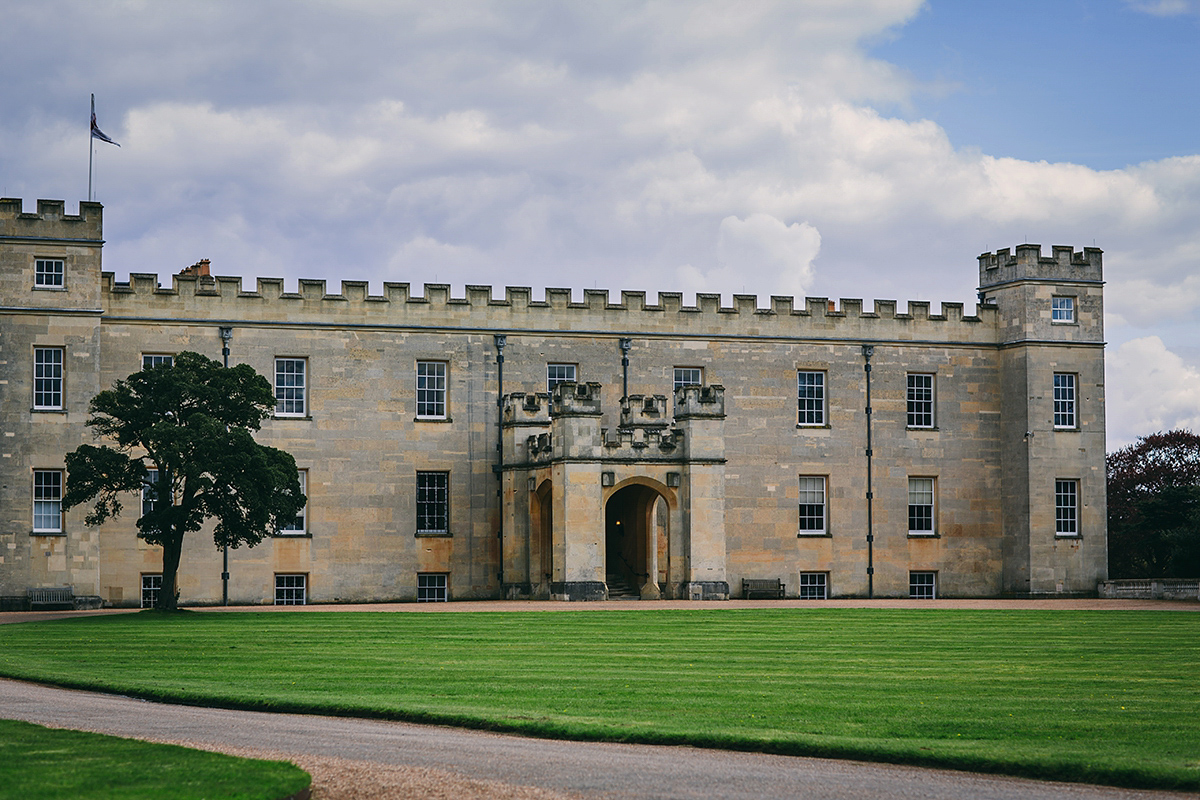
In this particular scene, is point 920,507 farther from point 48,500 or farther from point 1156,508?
point 48,500

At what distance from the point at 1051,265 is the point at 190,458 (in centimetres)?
2725

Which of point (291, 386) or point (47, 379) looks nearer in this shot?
point (47, 379)

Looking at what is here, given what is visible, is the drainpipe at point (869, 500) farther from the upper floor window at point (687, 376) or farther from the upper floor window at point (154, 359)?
the upper floor window at point (154, 359)

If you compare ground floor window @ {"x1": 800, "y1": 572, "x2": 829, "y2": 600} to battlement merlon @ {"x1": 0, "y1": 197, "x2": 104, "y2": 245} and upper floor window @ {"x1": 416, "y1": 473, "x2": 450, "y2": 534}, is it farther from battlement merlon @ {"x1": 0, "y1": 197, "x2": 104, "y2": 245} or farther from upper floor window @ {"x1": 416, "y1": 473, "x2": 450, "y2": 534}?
battlement merlon @ {"x1": 0, "y1": 197, "x2": 104, "y2": 245}

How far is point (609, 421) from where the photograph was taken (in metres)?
41.8

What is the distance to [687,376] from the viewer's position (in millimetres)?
42750

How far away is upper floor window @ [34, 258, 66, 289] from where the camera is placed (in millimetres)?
37062

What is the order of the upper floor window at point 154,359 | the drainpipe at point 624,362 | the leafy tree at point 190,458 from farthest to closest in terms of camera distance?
the drainpipe at point 624,362 → the upper floor window at point 154,359 → the leafy tree at point 190,458

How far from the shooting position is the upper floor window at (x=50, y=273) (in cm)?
3706

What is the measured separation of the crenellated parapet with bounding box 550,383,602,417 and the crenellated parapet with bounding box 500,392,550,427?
3319 millimetres

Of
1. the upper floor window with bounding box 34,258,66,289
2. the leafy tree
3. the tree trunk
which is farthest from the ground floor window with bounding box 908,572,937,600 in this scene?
the upper floor window with bounding box 34,258,66,289

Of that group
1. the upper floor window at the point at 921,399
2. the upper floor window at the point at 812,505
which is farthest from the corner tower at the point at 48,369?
the upper floor window at the point at 921,399

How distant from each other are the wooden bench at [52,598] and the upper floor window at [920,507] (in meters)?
24.4

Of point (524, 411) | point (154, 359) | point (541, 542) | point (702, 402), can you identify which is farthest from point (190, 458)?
point (702, 402)
